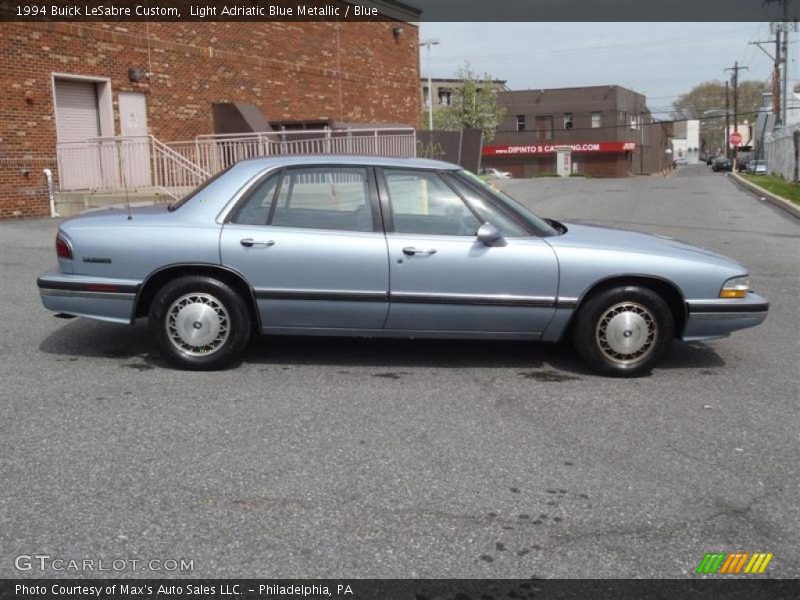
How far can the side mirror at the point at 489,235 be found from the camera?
211 inches

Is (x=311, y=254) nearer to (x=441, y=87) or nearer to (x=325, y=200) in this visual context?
(x=325, y=200)

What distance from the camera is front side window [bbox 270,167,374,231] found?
5.59 metres

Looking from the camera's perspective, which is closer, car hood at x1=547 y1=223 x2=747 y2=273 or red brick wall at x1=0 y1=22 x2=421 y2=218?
car hood at x1=547 y1=223 x2=747 y2=273

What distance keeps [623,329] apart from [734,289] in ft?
2.71

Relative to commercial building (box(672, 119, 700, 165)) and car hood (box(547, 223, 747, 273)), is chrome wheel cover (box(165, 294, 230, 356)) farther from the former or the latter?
commercial building (box(672, 119, 700, 165))

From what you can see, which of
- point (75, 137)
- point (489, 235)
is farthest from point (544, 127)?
point (489, 235)

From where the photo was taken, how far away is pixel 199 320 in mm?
5520

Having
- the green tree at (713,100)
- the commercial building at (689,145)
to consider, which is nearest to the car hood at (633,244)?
the green tree at (713,100)

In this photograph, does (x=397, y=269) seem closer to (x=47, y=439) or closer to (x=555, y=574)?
(x=47, y=439)

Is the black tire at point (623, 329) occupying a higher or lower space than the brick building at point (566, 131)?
lower

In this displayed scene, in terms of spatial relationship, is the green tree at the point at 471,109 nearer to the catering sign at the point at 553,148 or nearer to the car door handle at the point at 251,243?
the catering sign at the point at 553,148

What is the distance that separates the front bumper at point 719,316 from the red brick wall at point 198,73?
1550 cm

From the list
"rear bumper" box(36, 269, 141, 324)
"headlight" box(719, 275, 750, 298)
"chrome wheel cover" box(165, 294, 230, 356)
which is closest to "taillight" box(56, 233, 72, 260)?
"rear bumper" box(36, 269, 141, 324)

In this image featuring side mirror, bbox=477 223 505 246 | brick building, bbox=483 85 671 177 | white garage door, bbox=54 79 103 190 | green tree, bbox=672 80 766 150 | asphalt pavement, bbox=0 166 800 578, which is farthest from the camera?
green tree, bbox=672 80 766 150
